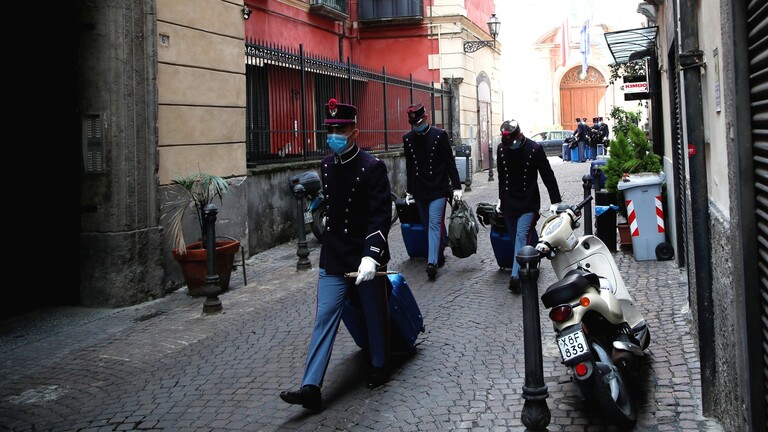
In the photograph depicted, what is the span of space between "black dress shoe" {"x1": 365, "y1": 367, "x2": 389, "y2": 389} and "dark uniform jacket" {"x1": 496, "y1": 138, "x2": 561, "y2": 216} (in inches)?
129

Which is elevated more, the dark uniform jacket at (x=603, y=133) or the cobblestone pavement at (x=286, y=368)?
the dark uniform jacket at (x=603, y=133)

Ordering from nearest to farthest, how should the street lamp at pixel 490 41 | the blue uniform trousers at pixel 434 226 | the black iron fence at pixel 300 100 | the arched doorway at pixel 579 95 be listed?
the blue uniform trousers at pixel 434 226 → the black iron fence at pixel 300 100 → the street lamp at pixel 490 41 → the arched doorway at pixel 579 95

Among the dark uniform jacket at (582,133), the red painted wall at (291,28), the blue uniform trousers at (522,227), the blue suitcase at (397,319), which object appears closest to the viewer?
the blue suitcase at (397,319)

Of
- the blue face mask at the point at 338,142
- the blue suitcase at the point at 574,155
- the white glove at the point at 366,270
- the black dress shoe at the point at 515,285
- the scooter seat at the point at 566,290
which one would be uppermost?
the blue suitcase at the point at 574,155

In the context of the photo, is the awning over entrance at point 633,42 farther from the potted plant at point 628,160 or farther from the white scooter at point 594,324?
the white scooter at point 594,324

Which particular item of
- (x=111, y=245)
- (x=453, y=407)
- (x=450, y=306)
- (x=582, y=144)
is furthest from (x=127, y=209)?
(x=582, y=144)

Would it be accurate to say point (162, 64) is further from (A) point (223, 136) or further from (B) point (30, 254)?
(B) point (30, 254)

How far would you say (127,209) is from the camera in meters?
8.41

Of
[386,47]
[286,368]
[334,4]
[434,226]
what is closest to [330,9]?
[334,4]

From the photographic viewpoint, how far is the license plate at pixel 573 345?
446 centimetres

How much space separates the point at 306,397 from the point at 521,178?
4.01 m

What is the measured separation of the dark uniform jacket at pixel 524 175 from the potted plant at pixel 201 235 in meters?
3.13

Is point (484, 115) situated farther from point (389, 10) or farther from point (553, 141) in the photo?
point (553, 141)

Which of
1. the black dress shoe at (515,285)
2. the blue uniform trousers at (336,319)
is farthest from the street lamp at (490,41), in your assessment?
the blue uniform trousers at (336,319)
